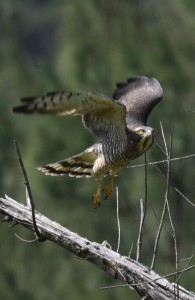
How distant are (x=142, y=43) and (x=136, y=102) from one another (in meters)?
9.05

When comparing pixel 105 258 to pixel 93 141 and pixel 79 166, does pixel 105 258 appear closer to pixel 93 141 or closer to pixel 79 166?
pixel 79 166

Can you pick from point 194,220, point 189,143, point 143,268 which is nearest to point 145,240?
point 194,220

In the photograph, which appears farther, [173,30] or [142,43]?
[173,30]

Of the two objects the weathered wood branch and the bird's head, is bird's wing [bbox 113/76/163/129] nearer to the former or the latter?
the bird's head

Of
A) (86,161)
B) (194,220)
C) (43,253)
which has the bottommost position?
(43,253)

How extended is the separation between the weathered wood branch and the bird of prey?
0.58 metres

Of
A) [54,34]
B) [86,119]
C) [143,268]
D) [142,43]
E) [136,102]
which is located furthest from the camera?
[54,34]

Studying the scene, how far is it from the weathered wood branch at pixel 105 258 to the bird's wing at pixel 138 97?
143 centimetres

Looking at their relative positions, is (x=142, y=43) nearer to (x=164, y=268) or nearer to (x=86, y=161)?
(x=164, y=268)

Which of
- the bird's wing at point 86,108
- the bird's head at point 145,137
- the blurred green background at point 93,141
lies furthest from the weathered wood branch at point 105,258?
the blurred green background at point 93,141

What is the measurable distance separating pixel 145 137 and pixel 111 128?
26 cm

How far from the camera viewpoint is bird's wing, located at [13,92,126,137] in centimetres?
559

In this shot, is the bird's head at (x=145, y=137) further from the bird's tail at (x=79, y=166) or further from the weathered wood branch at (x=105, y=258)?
the weathered wood branch at (x=105, y=258)

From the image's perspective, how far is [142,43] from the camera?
1622 centimetres
